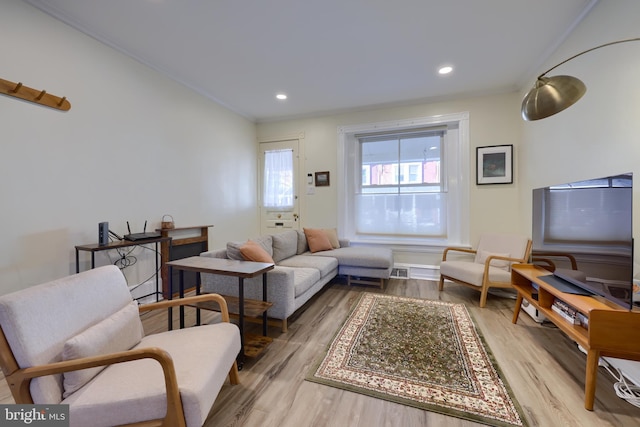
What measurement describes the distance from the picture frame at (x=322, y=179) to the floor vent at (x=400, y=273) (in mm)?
1796

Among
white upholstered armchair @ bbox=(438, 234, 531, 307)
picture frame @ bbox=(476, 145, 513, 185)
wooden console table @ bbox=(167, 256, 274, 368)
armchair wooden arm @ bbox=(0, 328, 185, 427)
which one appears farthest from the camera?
picture frame @ bbox=(476, 145, 513, 185)

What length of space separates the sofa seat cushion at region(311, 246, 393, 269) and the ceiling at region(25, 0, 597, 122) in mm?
2262

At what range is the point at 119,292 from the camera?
142cm

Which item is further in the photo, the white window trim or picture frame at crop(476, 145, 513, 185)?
the white window trim

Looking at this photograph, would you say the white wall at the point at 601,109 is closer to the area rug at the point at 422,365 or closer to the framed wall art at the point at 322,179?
the area rug at the point at 422,365

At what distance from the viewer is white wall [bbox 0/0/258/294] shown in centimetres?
196

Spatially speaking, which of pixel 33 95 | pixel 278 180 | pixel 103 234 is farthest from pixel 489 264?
pixel 33 95

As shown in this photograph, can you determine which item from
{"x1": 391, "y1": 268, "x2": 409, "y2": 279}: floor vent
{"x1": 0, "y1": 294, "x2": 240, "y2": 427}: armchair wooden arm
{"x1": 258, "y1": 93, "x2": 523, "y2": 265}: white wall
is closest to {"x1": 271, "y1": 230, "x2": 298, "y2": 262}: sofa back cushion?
{"x1": 258, "y1": 93, "x2": 523, "y2": 265}: white wall

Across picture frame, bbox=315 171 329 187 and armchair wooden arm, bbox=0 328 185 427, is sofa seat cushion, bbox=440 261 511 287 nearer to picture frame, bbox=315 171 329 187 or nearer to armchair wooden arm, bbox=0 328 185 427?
picture frame, bbox=315 171 329 187

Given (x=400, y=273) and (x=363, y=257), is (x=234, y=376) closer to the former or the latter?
(x=363, y=257)

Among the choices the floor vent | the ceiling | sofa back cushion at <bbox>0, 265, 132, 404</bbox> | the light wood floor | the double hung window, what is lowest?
the light wood floor

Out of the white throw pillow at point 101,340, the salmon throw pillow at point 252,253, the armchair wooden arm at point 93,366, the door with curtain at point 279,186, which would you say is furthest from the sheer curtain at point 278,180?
the armchair wooden arm at point 93,366

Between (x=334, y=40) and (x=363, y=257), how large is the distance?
8.24ft

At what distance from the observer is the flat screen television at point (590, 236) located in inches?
57.9
